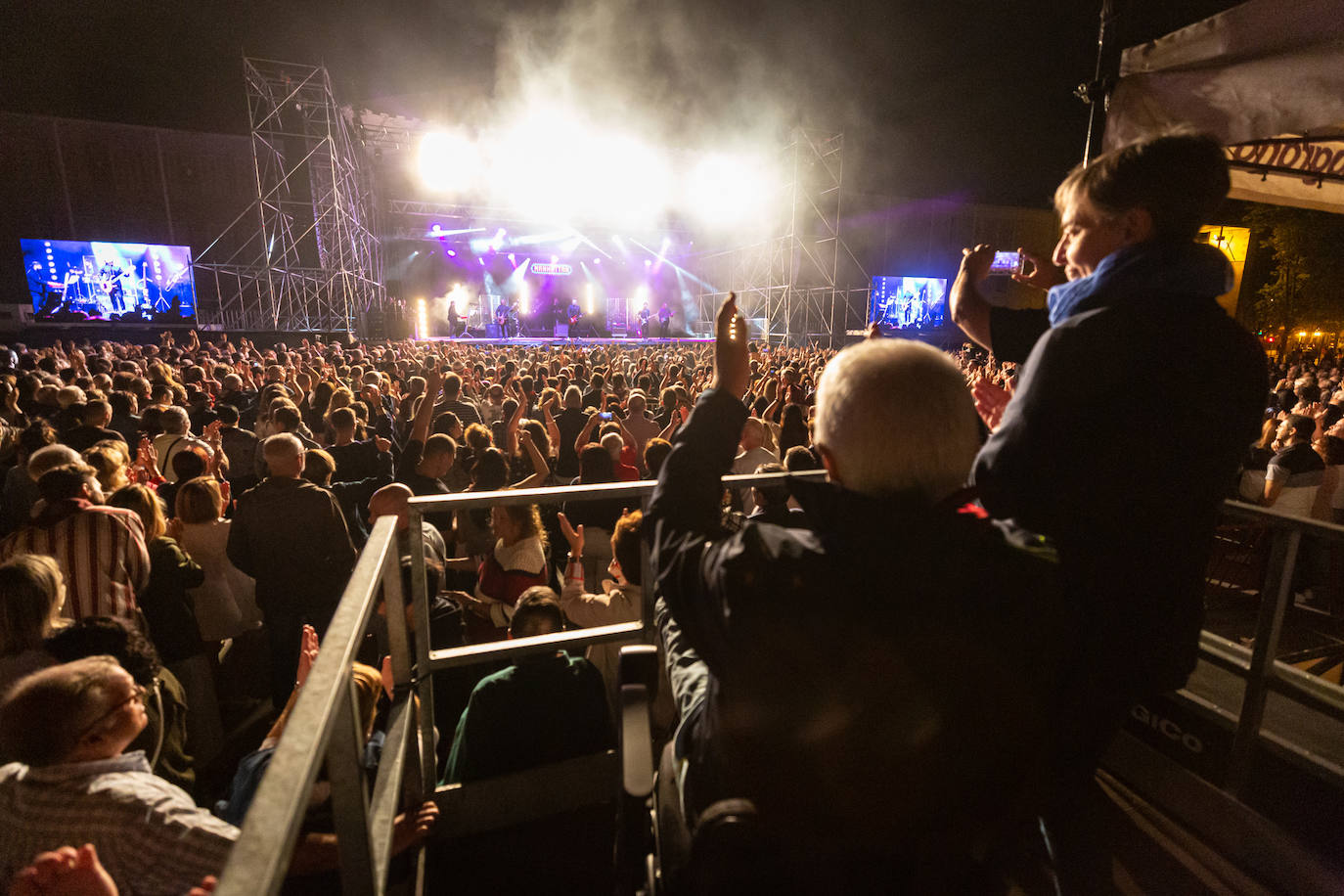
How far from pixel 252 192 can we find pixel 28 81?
670 centimetres

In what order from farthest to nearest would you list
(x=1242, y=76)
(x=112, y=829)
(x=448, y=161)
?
(x=448, y=161), (x=1242, y=76), (x=112, y=829)

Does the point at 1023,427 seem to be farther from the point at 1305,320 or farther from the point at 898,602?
the point at 1305,320

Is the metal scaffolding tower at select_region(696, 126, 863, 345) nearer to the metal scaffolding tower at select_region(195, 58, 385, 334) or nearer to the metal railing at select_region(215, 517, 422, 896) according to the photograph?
the metal scaffolding tower at select_region(195, 58, 385, 334)

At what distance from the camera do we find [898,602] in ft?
3.04

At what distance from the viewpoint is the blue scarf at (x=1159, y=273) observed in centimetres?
127

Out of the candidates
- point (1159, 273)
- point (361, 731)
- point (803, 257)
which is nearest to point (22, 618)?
point (361, 731)

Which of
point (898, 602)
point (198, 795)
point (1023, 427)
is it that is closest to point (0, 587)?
point (198, 795)

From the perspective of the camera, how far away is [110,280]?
2120cm

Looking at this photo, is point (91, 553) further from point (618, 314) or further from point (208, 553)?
point (618, 314)

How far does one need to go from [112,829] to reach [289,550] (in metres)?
2.06

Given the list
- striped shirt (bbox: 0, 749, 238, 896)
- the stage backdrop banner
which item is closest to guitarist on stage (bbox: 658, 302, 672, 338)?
the stage backdrop banner

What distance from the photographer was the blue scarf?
1271 mm

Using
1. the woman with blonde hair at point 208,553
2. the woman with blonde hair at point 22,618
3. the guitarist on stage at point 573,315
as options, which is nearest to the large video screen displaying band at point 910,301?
the guitarist on stage at point 573,315

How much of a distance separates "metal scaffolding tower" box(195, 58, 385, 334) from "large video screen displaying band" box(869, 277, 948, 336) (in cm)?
2055
